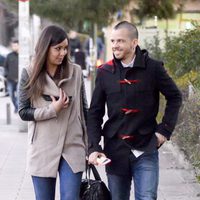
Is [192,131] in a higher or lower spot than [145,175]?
lower

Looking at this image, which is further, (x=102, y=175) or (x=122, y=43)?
(x=102, y=175)

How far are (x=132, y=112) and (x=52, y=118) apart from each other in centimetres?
59

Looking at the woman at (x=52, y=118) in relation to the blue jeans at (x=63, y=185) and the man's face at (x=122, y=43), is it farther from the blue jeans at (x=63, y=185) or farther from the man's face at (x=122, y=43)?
the man's face at (x=122, y=43)

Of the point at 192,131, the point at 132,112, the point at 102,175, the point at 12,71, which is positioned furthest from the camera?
the point at 12,71

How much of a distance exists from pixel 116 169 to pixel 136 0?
12526 mm

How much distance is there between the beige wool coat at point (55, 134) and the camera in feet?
16.7

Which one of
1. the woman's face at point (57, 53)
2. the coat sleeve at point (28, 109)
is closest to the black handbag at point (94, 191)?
the coat sleeve at point (28, 109)

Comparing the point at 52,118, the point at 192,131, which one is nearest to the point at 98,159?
the point at 52,118

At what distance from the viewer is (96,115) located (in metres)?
5.20

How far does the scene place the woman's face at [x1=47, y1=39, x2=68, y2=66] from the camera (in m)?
5.13

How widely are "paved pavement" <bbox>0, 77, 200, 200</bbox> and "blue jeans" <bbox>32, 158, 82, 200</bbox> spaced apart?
253 centimetres

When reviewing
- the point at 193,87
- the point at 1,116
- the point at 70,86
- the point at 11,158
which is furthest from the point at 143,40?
the point at 70,86

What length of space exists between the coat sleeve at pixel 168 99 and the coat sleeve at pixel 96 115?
432 millimetres

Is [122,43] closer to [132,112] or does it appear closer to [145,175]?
[132,112]
